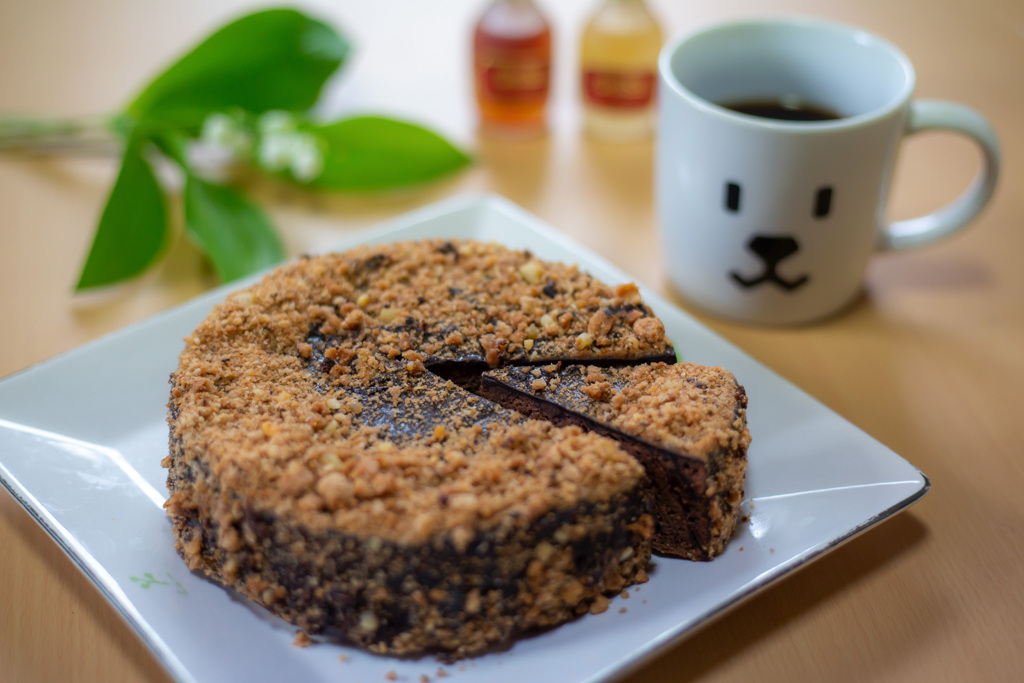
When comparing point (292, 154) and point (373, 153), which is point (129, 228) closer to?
point (292, 154)

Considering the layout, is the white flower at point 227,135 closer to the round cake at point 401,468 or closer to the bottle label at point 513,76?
the bottle label at point 513,76

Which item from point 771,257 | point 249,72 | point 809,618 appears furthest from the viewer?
point 249,72

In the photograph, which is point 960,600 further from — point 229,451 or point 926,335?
point 229,451

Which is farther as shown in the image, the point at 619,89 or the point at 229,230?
the point at 619,89

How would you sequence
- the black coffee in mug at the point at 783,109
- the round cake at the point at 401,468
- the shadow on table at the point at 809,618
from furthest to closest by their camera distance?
the black coffee in mug at the point at 783,109, the shadow on table at the point at 809,618, the round cake at the point at 401,468

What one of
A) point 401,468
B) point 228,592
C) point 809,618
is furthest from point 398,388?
point 809,618

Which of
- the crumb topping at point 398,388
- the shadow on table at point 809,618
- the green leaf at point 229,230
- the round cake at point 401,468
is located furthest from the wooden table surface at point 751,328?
the crumb topping at point 398,388
